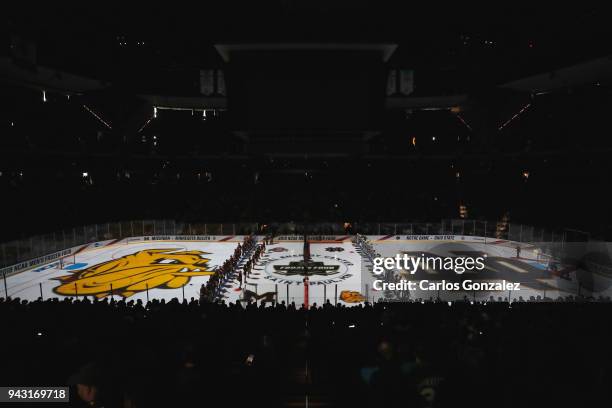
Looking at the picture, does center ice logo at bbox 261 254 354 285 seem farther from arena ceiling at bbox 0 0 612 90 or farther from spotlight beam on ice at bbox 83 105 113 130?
spotlight beam on ice at bbox 83 105 113 130

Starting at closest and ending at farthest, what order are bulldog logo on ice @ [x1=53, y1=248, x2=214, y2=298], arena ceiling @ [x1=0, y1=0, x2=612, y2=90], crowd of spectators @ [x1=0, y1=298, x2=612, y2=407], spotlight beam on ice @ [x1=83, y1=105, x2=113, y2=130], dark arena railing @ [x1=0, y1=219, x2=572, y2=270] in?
crowd of spectators @ [x1=0, y1=298, x2=612, y2=407]
arena ceiling @ [x1=0, y1=0, x2=612, y2=90]
bulldog logo on ice @ [x1=53, y1=248, x2=214, y2=298]
dark arena railing @ [x1=0, y1=219, x2=572, y2=270]
spotlight beam on ice @ [x1=83, y1=105, x2=113, y2=130]

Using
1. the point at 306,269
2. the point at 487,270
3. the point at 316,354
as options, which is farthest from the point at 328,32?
the point at 487,270

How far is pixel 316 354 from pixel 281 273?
13441 millimetres

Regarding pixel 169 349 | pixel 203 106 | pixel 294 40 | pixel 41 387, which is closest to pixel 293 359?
pixel 169 349

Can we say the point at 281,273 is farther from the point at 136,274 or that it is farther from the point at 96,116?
the point at 96,116

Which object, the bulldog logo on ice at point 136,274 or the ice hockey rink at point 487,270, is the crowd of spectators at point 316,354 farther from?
the bulldog logo on ice at point 136,274

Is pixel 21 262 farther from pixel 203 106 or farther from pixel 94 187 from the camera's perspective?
pixel 203 106

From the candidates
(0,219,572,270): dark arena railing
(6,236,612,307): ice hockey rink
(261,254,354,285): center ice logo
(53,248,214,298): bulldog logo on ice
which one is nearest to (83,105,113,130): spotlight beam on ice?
(0,219,572,270): dark arena railing

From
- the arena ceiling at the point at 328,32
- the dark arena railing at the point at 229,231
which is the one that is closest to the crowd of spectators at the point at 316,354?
the arena ceiling at the point at 328,32

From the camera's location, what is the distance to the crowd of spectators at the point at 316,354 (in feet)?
13.9

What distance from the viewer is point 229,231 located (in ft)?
98.3

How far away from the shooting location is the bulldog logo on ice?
1650 centimetres

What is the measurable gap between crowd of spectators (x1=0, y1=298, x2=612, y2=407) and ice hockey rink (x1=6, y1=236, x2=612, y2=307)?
160 inches

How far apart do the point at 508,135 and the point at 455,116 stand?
6277 mm
